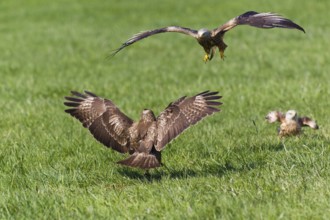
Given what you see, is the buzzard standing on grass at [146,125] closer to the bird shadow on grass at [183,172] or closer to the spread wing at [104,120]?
the spread wing at [104,120]

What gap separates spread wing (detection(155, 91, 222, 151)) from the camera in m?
6.62

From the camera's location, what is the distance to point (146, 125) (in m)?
6.89

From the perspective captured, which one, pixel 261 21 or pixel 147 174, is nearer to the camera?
pixel 261 21

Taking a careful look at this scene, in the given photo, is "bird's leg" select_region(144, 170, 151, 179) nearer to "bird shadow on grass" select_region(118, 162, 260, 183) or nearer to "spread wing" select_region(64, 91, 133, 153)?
"bird shadow on grass" select_region(118, 162, 260, 183)

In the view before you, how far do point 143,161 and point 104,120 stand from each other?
2.99ft

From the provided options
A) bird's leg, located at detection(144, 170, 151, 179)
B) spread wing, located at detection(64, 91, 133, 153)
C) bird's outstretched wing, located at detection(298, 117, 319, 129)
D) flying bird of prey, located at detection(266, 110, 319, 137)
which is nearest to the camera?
bird's leg, located at detection(144, 170, 151, 179)

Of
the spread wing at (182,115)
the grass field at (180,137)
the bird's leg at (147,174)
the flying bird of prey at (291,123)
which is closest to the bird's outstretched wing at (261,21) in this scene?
the spread wing at (182,115)

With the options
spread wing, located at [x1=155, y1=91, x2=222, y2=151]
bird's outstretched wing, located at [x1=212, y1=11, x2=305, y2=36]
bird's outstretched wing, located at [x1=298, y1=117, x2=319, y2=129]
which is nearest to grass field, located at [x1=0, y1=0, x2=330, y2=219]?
bird's outstretched wing, located at [x1=298, y1=117, x2=319, y2=129]

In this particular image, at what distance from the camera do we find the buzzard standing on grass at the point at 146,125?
21.7 ft

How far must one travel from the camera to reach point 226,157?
7.24 metres

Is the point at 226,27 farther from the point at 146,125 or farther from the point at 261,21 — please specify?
the point at 146,125

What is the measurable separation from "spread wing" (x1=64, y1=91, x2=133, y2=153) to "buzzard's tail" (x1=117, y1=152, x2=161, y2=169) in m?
0.41

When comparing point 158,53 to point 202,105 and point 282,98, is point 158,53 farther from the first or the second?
point 202,105

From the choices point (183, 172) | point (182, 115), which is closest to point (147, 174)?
point (183, 172)
